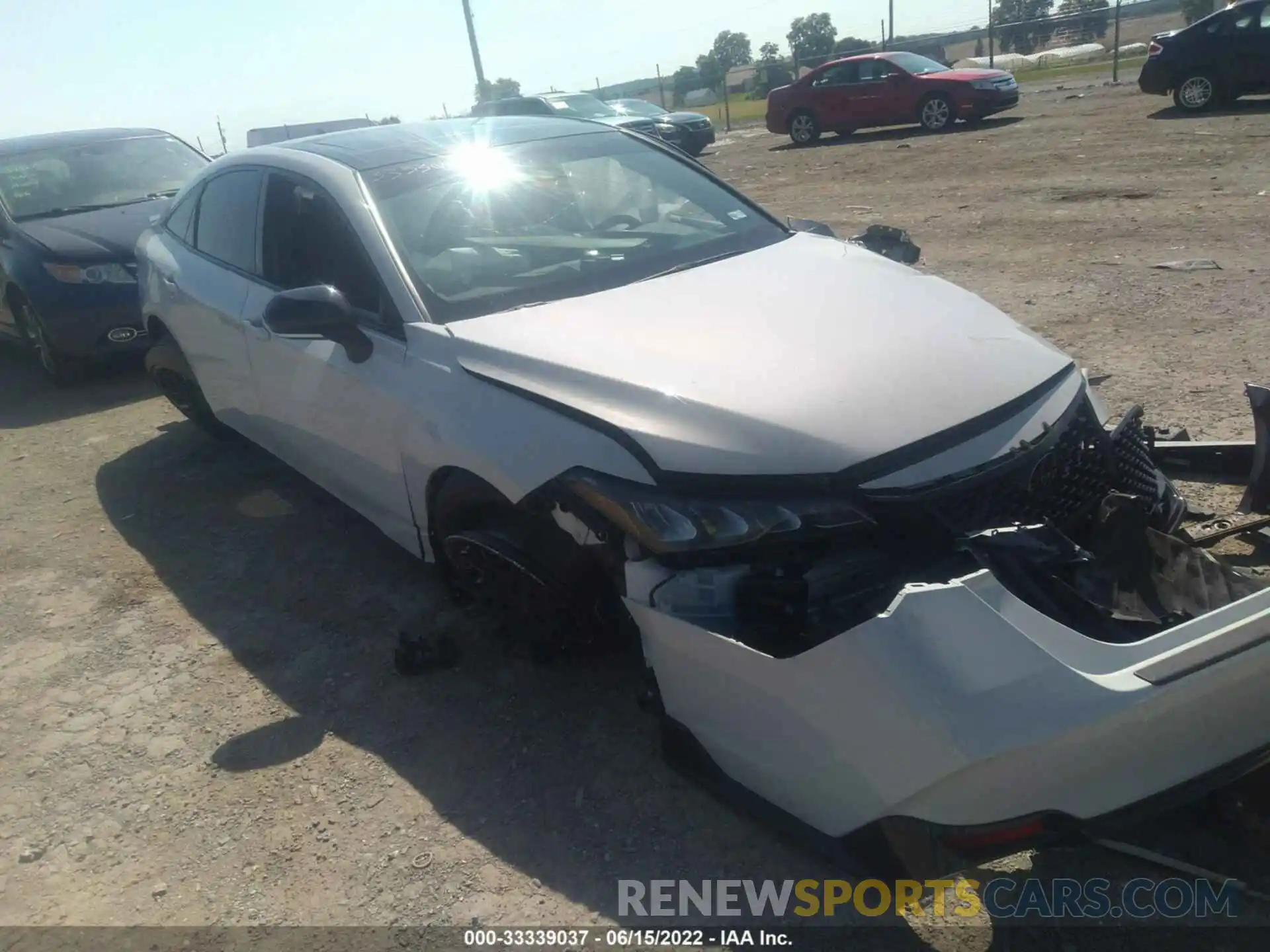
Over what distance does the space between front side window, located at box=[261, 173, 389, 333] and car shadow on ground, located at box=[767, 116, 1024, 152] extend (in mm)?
14992

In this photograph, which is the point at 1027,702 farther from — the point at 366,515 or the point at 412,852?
the point at 366,515

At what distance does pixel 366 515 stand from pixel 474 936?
1.86 metres

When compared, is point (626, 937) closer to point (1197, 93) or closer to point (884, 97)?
point (1197, 93)

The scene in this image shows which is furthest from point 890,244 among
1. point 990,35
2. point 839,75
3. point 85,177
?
point 990,35

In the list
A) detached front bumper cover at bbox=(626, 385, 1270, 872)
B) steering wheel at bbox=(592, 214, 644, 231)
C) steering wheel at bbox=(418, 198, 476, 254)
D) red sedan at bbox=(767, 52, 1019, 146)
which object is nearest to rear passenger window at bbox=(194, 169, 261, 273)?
steering wheel at bbox=(418, 198, 476, 254)

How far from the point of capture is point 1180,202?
9312mm

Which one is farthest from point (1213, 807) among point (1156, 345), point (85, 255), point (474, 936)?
point (85, 255)

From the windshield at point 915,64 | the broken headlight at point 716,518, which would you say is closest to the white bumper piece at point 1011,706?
the broken headlight at point 716,518

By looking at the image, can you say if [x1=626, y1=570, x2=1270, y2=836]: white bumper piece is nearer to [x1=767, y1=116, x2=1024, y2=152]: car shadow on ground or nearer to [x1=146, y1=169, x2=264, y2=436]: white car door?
[x1=146, y1=169, x2=264, y2=436]: white car door

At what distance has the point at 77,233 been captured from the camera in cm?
743

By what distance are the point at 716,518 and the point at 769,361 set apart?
0.56 meters

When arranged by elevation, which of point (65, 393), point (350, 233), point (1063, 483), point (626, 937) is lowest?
point (626, 937)

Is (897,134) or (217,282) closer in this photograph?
(217,282)

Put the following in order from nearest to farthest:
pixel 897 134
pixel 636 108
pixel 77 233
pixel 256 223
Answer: pixel 256 223
pixel 77 233
pixel 897 134
pixel 636 108
